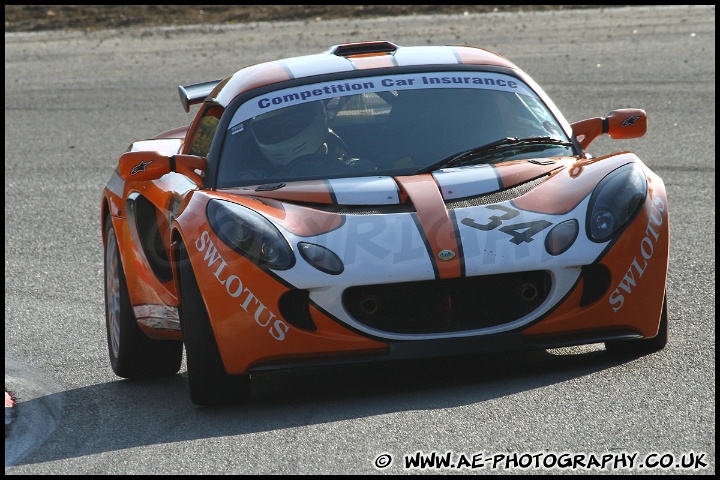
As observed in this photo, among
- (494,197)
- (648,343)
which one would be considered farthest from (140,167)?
(648,343)

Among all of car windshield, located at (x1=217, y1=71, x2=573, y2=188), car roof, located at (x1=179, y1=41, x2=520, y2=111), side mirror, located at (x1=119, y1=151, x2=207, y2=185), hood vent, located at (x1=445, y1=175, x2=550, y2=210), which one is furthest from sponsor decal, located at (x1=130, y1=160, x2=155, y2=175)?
hood vent, located at (x1=445, y1=175, x2=550, y2=210)

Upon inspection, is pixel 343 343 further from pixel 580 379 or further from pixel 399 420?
pixel 580 379

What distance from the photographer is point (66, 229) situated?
1003 centimetres

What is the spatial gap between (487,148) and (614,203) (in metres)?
0.85

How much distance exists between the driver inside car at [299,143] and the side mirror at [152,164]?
0.97 feet

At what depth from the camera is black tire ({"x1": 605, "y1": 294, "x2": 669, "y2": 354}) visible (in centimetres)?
552

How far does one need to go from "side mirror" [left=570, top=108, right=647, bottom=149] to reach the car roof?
468 millimetres

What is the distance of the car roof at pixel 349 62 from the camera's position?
6.55 m

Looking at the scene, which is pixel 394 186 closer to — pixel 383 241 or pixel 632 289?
pixel 383 241

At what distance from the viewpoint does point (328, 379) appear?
18.5 feet

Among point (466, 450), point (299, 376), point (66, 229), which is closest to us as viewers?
point (466, 450)

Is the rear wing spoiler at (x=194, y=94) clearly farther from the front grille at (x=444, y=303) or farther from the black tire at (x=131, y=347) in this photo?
the front grille at (x=444, y=303)

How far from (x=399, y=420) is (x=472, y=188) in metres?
1.16

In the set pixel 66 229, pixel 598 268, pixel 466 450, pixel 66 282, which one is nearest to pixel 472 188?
pixel 598 268
